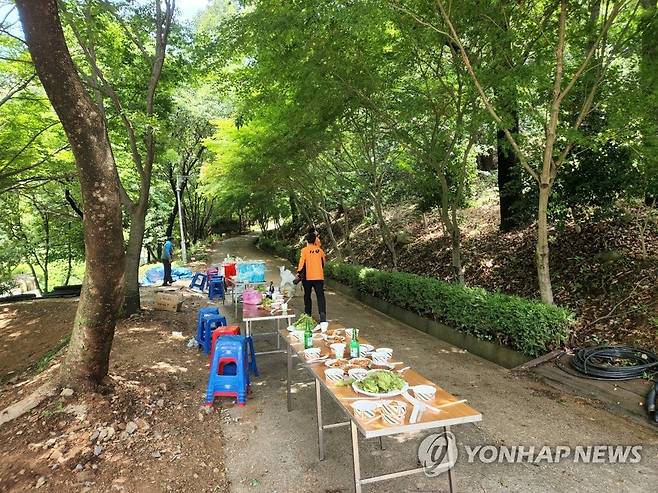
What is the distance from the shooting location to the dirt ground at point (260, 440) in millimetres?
3172

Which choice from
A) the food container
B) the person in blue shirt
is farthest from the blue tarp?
the food container

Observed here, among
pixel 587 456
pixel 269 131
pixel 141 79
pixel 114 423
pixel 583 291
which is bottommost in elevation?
pixel 587 456

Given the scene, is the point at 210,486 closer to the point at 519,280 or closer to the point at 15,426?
the point at 15,426

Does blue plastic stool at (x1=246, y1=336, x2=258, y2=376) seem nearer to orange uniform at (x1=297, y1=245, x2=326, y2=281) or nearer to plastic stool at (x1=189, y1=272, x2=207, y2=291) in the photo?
orange uniform at (x1=297, y1=245, x2=326, y2=281)

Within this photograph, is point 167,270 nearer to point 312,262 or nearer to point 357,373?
point 312,262

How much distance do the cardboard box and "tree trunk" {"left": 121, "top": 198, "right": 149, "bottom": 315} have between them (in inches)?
32.3

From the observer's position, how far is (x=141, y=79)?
8.61m

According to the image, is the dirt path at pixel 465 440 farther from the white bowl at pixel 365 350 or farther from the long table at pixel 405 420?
the white bowl at pixel 365 350

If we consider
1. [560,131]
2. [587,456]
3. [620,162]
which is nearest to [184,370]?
[587,456]

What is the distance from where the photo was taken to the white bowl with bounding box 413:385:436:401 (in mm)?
2669

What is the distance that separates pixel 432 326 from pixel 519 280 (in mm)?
1978

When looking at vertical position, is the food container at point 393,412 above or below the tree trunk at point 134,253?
below

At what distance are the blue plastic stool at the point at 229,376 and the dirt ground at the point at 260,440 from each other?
16 cm

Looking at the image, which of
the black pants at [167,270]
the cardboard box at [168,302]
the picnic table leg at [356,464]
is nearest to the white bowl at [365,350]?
the picnic table leg at [356,464]
